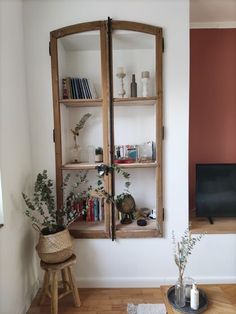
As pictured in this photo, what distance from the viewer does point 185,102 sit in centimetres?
220

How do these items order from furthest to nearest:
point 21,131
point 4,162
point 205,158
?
point 205,158
point 21,131
point 4,162

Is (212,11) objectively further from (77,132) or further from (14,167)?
(14,167)

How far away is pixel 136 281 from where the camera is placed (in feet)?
7.60

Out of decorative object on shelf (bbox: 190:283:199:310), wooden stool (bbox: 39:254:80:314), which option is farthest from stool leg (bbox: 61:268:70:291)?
decorative object on shelf (bbox: 190:283:199:310)

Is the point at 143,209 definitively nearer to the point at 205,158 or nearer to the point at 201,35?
the point at 205,158

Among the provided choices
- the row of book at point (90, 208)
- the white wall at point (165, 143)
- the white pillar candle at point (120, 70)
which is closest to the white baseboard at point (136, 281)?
the white wall at point (165, 143)

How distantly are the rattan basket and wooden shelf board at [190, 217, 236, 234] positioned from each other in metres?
1.12

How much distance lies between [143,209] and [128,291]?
2.46 ft

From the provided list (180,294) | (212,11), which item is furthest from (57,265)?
(212,11)

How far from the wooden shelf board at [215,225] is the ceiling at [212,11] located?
198cm

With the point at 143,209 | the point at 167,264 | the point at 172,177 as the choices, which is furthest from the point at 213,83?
the point at 167,264

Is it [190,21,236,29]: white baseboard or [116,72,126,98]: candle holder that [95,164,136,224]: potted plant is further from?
[190,21,236,29]: white baseboard

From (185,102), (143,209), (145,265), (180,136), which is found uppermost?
(185,102)

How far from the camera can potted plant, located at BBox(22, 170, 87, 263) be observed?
1.93 meters
